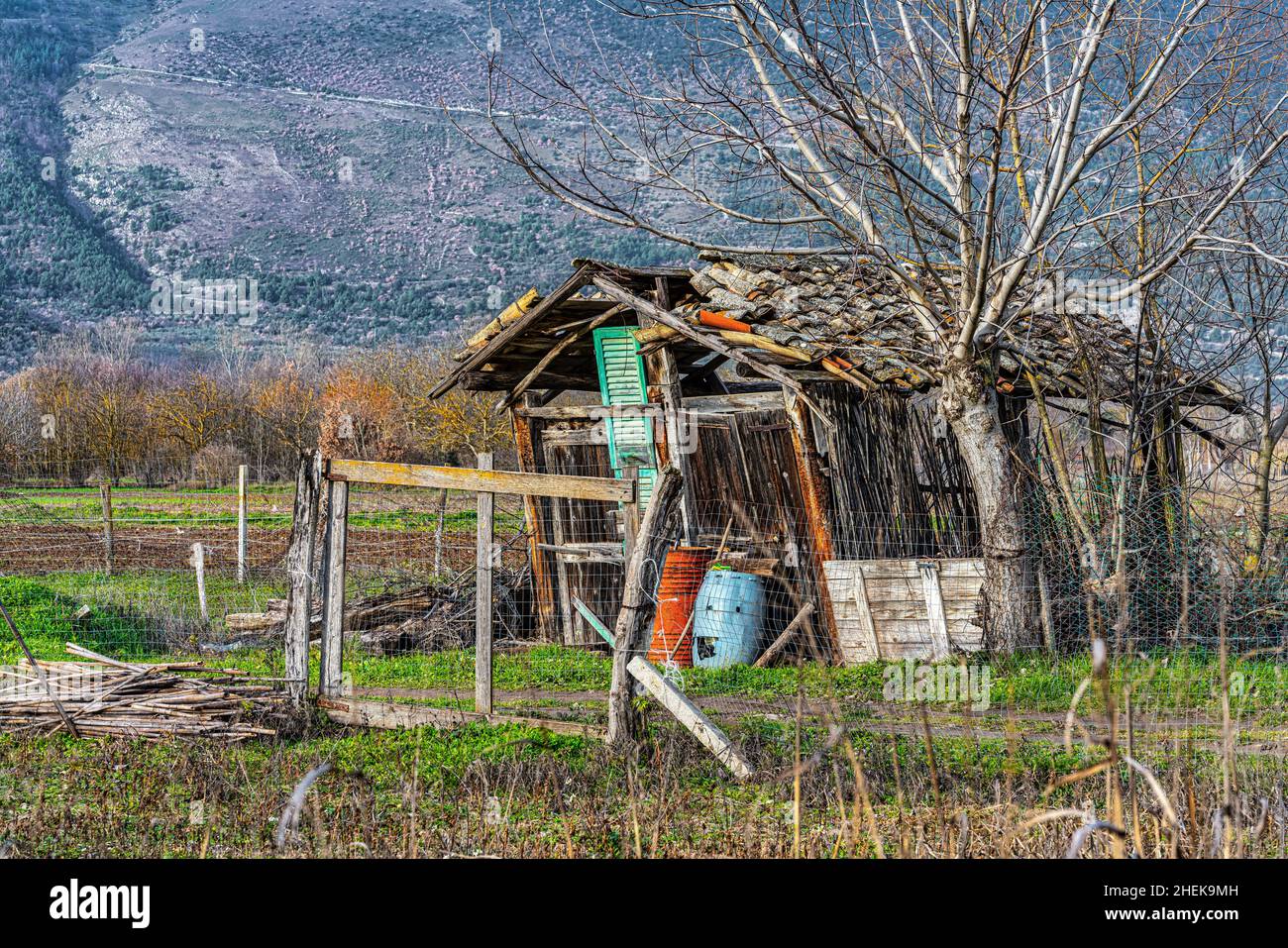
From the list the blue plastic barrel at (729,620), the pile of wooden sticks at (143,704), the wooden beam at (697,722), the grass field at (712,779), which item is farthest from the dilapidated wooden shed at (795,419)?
the pile of wooden sticks at (143,704)

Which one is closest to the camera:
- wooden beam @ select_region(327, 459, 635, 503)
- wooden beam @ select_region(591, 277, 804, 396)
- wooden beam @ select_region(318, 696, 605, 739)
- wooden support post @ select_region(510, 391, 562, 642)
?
wooden beam @ select_region(318, 696, 605, 739)

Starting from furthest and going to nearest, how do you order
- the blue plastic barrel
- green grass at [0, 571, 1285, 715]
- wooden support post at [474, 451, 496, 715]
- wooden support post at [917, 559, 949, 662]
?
the blue plastic barrel → wooden support post at [917, 559, 949, 662] → green grass at [0, 571, 1285, 715] → wooden support post at [474, 451, 496, 715]

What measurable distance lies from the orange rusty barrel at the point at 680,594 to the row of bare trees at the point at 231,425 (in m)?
25.4

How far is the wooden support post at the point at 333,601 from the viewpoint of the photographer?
25.2 feet

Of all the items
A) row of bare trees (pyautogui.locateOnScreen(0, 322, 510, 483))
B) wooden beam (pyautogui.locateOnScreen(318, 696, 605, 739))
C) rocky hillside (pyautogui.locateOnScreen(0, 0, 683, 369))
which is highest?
rocky hillside (pyautogui.locateOnScreen(0, 0, 683, 369))

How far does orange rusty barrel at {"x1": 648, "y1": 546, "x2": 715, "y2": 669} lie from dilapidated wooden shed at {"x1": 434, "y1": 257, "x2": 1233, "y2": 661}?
0.46 m

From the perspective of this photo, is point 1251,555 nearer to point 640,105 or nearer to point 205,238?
point 640,105

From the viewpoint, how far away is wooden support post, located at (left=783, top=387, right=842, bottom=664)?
35.8 ft

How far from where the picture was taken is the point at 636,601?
6.38 m

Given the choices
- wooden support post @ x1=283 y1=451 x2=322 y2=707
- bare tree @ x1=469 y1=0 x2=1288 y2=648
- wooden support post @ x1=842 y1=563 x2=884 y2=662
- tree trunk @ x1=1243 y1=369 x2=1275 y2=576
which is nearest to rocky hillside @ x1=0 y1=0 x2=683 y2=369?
tree trunk @ x1=1243 y1=369 x2=1275 y2=576

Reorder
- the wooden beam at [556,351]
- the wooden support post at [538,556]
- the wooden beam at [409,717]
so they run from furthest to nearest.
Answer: the wooden support post at [538,556] → the wooden beam at [556,351] → the wooden beam at [409,717]

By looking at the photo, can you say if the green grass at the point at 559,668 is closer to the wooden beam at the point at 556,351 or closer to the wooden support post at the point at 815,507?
the wooden support post at the point at 815,507

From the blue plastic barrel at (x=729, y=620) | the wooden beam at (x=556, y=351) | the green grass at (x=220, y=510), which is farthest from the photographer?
the green grass at (x=220, y=510)

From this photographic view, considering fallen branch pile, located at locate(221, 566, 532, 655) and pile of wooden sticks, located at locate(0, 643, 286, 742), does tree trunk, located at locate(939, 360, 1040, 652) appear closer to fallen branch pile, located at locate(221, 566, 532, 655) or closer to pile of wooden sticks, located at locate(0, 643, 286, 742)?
fallen branch pile, located at locate(221, 566, 532, 655)
